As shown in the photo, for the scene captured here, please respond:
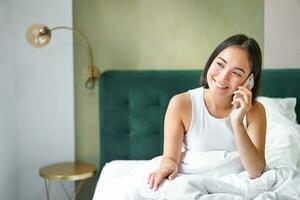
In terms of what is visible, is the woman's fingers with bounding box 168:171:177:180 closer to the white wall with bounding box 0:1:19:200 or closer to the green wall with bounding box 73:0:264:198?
the green wall with bounding box 73:0:264:198

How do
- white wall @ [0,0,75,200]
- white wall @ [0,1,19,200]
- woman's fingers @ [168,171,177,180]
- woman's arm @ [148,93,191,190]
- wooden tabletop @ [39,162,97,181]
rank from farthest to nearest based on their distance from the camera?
white wall @ [0,0,75,200], white wall @ [0,1,19,200], wooden tabletop @ [39,162,97,181], woman's arm @ [148,93,191,190], woman's fingers @ [168,171,177,180]

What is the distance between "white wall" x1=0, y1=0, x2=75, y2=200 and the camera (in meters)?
2.72

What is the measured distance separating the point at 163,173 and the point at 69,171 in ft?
3.66

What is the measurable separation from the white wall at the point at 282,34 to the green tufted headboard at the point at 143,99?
0.52ft

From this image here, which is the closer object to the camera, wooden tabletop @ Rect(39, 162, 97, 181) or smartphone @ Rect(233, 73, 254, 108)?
smartphone @ Rect(233, 73, 254, 108)

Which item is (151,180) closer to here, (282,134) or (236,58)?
(236,58)

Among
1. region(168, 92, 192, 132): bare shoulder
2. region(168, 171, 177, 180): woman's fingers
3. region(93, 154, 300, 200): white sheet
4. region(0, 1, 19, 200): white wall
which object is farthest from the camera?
region(0, 1, 19, 200): white wall

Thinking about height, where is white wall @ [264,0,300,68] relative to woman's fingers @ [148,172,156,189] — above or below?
above

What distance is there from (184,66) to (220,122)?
3.33 feet

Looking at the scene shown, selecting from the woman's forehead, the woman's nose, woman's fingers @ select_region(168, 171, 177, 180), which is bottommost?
woman's fingers @ select_region(168, 171, 177, 180)

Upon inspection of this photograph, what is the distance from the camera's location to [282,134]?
90.2 inches

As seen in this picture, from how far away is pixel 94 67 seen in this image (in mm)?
2783

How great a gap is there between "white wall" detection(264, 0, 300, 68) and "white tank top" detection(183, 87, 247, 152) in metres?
1.10

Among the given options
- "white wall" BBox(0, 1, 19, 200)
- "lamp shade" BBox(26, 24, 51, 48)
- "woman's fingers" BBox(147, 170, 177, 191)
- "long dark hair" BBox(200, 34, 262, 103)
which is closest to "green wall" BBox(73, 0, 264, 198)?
"lamp shade" BBox(26, 24, 51, 48)
